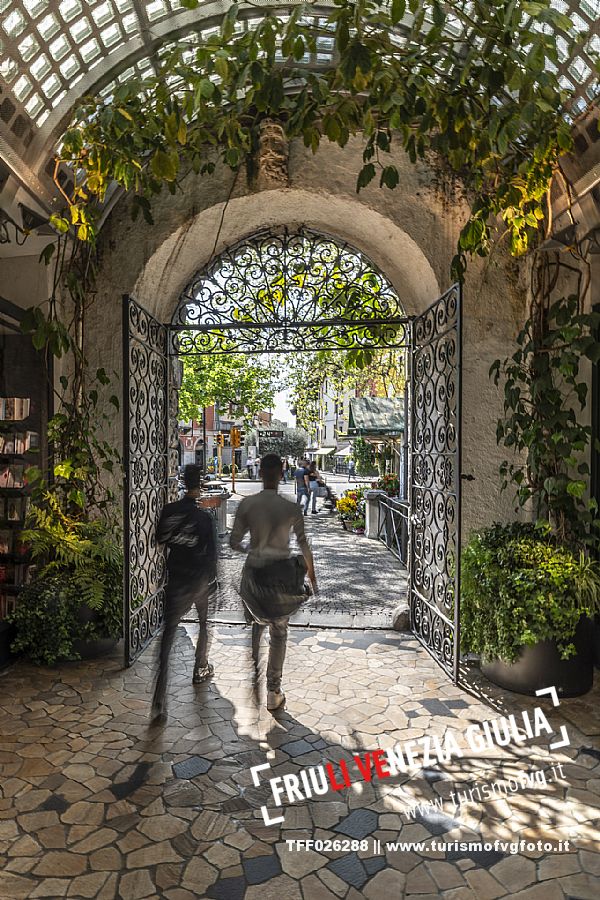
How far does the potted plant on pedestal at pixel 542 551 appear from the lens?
153 inches

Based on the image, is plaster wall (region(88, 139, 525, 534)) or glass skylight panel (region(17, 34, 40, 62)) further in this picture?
plaster wall (region(88, 139, 525, 534))

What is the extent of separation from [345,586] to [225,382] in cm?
1411

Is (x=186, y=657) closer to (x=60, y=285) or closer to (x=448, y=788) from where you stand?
(x=448, y=788)

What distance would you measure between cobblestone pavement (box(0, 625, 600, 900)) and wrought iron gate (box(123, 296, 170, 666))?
0.70 meters

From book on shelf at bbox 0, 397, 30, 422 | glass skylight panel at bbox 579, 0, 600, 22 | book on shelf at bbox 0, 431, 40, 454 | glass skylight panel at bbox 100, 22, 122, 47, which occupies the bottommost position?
book on shelf at bbox 0, 431, 40, 454

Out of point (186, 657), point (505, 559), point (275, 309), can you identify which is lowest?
point (186, 657)

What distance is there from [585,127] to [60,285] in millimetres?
4502

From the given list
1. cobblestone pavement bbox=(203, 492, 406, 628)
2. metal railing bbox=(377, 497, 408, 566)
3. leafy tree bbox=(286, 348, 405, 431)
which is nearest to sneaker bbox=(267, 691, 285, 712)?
cobblestone pavement bbox=(203, 492, 406, 628)

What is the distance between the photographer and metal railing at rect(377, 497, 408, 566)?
9.22 m

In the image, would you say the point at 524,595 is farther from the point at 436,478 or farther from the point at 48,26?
the point at 48,26

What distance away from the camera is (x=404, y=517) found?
29.8 feet

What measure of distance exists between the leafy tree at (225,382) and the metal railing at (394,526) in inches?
342

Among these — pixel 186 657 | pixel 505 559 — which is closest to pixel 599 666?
pixel 505 559

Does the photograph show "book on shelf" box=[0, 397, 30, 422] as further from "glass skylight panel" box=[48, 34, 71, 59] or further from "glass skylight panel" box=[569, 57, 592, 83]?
"glass skylight panel" box=[569, 57, 592, 83]
